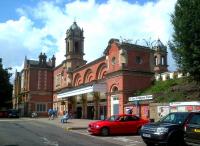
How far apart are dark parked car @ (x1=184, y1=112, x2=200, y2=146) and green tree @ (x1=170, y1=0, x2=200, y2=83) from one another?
8229 mm

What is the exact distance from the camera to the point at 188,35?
79.5ft

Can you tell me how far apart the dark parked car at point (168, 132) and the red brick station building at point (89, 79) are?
17392 millimetres

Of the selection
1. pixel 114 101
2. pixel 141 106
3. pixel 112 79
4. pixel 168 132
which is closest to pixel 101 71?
pixel 112 79

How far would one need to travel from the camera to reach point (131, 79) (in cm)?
4188

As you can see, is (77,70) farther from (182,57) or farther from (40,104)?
(182,57)

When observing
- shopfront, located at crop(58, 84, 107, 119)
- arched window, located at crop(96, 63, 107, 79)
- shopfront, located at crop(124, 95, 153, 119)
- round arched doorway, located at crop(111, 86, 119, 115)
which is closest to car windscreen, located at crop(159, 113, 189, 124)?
shopfront, located at crop(124, 95, 153, 119)

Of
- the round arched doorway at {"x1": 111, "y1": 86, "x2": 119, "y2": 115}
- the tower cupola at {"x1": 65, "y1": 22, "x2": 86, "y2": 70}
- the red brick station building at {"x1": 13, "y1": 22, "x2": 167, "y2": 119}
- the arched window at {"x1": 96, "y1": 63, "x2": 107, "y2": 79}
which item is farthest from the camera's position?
the tower cupola at {"x1": 65, "y1": 22, "x2": 86, "y2": 70}

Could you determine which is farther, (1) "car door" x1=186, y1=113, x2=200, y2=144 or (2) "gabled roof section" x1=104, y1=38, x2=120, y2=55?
(2) "gabled roof section" x1=104, y1=38, x2=120, y2=55

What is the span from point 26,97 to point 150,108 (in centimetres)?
4538

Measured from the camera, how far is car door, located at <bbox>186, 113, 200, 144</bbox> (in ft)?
50.1

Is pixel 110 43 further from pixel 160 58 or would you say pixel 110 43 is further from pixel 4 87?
pixel 4 87

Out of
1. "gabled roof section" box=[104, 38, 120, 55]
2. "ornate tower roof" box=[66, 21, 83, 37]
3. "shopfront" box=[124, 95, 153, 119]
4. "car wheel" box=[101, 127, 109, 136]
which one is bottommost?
"car wheel" box=[101, 127, 109, 136]

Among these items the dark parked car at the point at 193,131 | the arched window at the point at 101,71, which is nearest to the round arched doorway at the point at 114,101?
the arched window at the point at 101,71

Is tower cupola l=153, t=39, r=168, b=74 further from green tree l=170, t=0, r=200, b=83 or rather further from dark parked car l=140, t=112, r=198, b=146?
dark parked car l=140, t=112, r=198, b=146
